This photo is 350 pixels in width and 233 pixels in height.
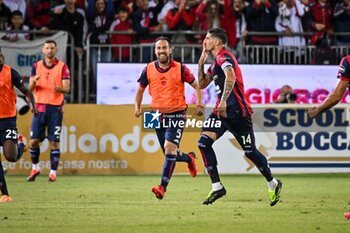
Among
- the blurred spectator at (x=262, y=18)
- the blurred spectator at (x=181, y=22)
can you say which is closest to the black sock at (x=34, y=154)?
the blurred spectator at (x=181, y=22)

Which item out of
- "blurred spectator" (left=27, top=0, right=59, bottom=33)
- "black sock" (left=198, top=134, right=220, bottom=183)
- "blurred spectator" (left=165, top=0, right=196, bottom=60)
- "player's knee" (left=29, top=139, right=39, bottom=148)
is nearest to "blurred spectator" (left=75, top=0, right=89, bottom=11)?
"blurred spectator" (left=27, top=0, right=59, bottom=33)

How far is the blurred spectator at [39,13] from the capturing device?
22562mm

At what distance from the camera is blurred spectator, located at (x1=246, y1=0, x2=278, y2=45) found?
2277cm

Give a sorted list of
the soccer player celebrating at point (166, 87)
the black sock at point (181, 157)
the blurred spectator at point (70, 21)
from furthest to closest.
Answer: the blurred spectator at point (70, 21), the black sock at point (181, 157), the soccer player celebrating at point (166, 87)

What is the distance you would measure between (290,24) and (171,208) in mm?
11737

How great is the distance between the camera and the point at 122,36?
22.5 meters

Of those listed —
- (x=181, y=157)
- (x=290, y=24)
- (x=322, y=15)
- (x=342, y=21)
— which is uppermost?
(x=322, y=15)

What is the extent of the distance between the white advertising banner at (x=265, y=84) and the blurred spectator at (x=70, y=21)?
4.76ft

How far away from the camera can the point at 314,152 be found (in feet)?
69.2

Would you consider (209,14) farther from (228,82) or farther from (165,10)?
(228,82)

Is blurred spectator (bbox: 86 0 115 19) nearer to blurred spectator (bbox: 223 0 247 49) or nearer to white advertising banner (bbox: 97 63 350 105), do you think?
white advertising banner (bbox: 97 63 350 105)

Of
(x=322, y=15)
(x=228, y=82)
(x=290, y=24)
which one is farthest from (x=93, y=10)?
(x=228, y=82)

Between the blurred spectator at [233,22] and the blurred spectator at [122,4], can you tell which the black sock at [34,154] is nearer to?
the blurred spectator at [122,4]

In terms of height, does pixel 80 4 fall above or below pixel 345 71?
below
